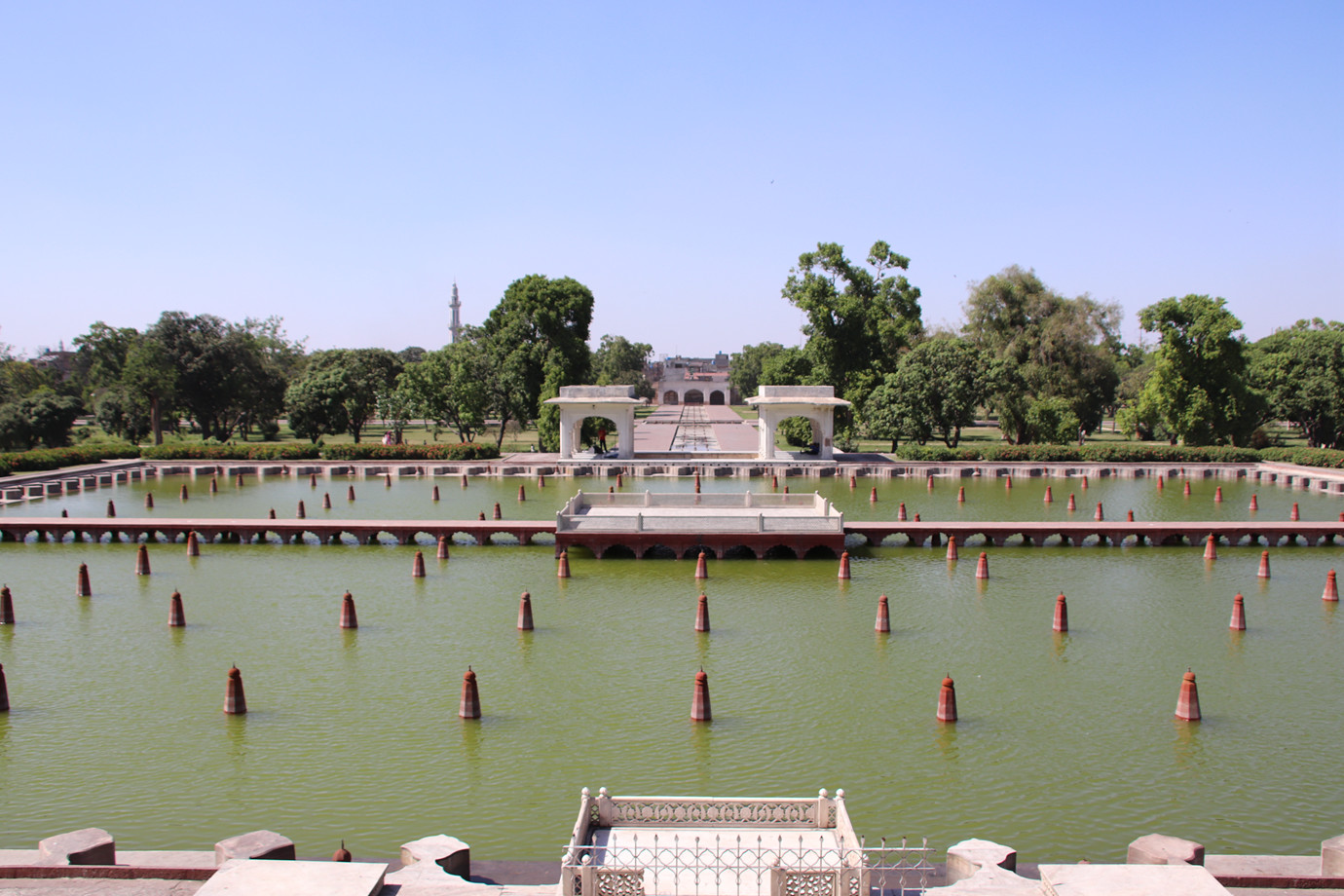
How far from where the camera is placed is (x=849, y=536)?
33031mm

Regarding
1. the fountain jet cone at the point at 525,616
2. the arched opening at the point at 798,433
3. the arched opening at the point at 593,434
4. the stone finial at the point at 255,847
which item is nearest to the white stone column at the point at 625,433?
the arched opening at the point at 593,434

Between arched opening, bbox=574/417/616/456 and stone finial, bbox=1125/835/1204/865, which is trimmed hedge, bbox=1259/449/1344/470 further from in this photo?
stone finial, bbox=1125/835/1204/865

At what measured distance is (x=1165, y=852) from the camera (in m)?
10.0

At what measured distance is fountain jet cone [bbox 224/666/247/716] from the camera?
53.7ft

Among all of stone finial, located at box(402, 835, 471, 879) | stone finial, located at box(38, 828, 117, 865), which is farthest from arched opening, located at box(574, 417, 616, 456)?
stone finial, located at box(38, 828, 117, 865)

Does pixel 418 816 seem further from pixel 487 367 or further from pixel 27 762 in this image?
pixel 487 367

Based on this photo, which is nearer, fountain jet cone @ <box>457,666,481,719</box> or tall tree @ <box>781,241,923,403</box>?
fountain jet cone @ <box>457,666,481,719</box>

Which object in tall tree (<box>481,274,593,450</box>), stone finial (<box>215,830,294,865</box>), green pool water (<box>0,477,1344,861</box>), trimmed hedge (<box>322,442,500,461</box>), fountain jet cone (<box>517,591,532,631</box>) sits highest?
tall tree (<box>481,274,593,450</box>)

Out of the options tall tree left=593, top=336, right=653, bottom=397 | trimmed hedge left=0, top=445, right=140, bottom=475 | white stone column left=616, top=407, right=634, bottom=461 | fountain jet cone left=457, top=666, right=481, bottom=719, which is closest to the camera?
fountain jet cone left=457, top=666, right=481, bottom=719

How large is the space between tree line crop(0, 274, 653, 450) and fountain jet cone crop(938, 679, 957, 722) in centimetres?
4325

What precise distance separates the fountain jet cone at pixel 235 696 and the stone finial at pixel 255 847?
21.9ft

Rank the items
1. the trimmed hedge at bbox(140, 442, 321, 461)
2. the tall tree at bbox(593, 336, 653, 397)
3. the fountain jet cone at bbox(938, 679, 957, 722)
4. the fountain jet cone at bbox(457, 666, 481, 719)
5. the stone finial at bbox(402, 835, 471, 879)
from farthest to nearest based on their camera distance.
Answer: the tall tree at bbox(593, 336, 653, 397) < the trimmed hedge at bbox(140, 442, 321, 461) < the fountain jet cone at bbox(457, 666, 481, 719) < the fountain jet cone at bbox(938, 679, 957, 722) < the stone finial at bbox(402, 835, 471, 879)

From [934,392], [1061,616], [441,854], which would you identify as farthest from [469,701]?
[934,392]

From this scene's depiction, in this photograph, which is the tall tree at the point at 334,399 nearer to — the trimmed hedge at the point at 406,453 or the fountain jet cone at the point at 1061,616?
the trimmed hedge at the point at 406,453
